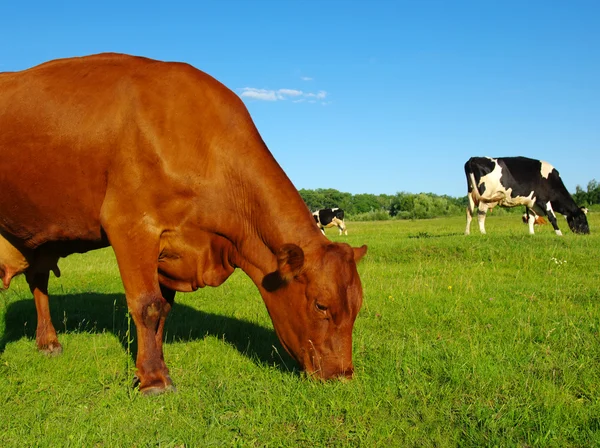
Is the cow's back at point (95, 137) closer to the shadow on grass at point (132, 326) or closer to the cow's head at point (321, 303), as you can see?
the cow's head at point (321, 303)

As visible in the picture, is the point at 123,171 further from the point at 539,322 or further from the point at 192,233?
the point at 539,322

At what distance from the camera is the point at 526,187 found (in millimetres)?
18688

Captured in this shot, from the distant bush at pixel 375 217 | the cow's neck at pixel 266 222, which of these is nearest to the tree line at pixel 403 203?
the distant bush at pixel 375 217

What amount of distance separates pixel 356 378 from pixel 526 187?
53.4 ft

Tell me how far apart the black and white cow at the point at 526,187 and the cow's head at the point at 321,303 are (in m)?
15.2

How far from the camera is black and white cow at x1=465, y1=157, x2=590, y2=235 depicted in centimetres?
1869

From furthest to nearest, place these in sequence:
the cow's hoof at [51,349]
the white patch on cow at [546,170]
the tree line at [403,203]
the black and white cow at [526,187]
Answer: the tree line at [403,203]
the white patch on cow at [546,170]
the black and white cow at [526,187]
the cow's hoof at [51,349]

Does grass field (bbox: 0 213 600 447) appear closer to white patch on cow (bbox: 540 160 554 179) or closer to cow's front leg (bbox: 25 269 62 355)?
cow's front leg (bbox: 25 269 62 355)

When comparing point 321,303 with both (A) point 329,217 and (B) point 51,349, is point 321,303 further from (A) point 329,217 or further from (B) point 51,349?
(A) point 329,217

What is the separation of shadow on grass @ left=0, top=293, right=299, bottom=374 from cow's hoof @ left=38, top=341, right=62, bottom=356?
49 centimetres

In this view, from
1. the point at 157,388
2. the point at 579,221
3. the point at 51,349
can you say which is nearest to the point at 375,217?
the point at 579,221

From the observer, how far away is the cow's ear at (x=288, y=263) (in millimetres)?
4309

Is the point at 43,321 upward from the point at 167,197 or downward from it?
downward

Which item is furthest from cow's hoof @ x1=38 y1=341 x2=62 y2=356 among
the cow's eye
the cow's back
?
the cow's eye
